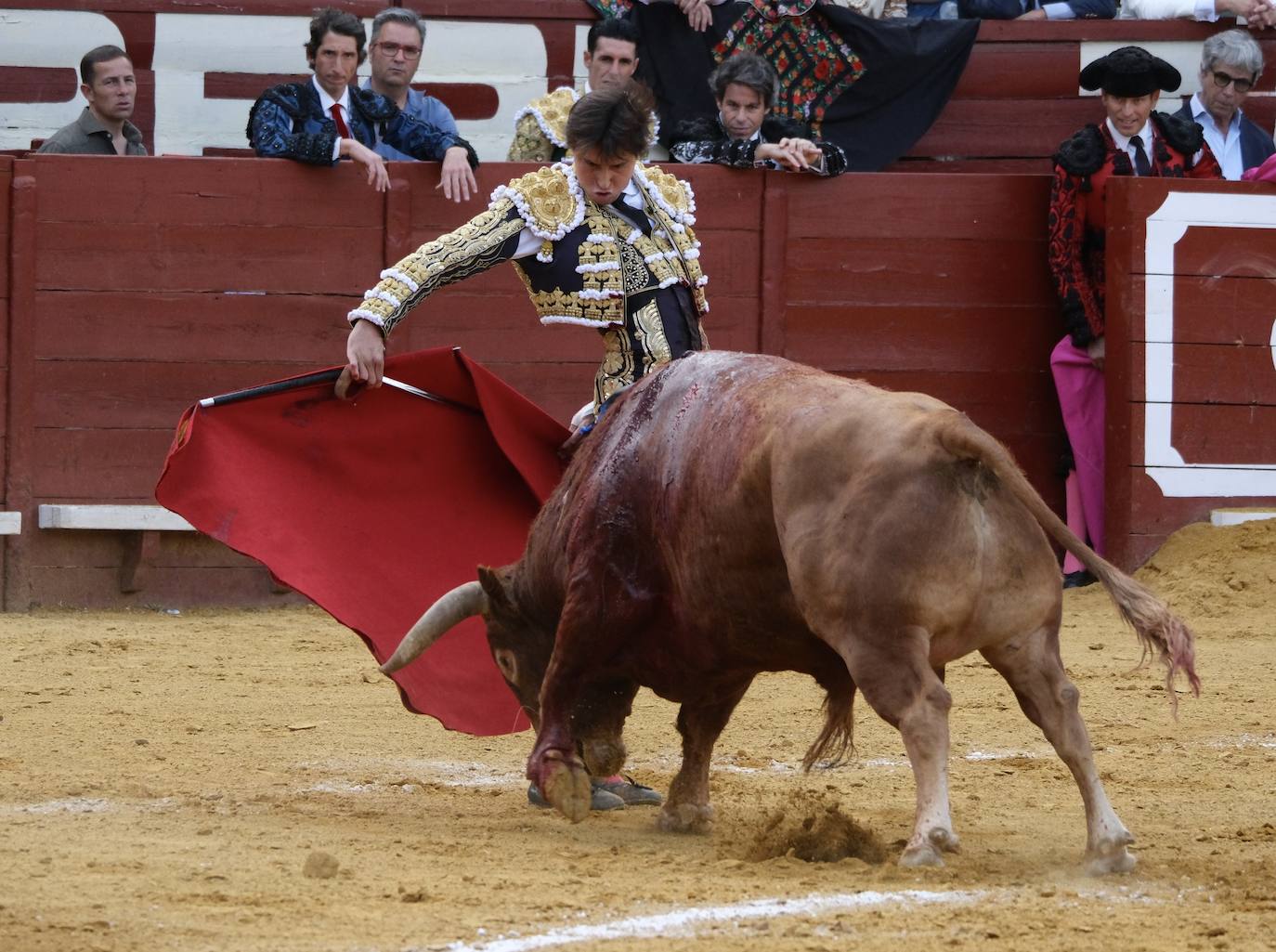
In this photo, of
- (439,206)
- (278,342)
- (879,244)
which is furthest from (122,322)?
(879,244)

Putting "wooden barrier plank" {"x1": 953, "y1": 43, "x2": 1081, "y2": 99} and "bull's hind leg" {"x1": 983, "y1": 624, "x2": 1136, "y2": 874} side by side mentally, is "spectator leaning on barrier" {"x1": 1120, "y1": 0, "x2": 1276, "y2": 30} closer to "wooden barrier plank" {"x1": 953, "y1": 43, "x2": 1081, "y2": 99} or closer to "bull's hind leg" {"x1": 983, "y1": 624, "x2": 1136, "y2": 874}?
"wooden barrier plank" {"x1": 953, "y1": 43, "x2": 1081, "y2": 99}

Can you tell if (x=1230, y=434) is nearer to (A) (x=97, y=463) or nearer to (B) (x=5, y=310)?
(A) (x=97, y=463)

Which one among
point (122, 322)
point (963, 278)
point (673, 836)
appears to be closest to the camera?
point (673, 836)

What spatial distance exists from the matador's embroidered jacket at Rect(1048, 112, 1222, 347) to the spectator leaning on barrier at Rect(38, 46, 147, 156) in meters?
3.24

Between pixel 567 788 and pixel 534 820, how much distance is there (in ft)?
0.79

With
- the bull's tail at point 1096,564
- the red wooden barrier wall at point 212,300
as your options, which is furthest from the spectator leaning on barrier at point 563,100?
the bull's tail at point 1096,564

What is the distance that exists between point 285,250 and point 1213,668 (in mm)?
3370

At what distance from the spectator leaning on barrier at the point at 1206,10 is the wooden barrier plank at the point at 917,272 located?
4.26 feet

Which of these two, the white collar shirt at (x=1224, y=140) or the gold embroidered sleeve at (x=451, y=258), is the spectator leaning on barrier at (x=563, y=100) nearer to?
the white collar shirt at (x=1224, y=140)

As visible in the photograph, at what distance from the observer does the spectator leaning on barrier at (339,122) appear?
21.2ft

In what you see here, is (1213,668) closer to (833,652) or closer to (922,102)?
(833,652)

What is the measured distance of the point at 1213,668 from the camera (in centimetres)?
545

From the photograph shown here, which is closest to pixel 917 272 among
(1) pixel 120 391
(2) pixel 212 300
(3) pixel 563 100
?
(3) pixel 563 100

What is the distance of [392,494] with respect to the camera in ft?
14.5
